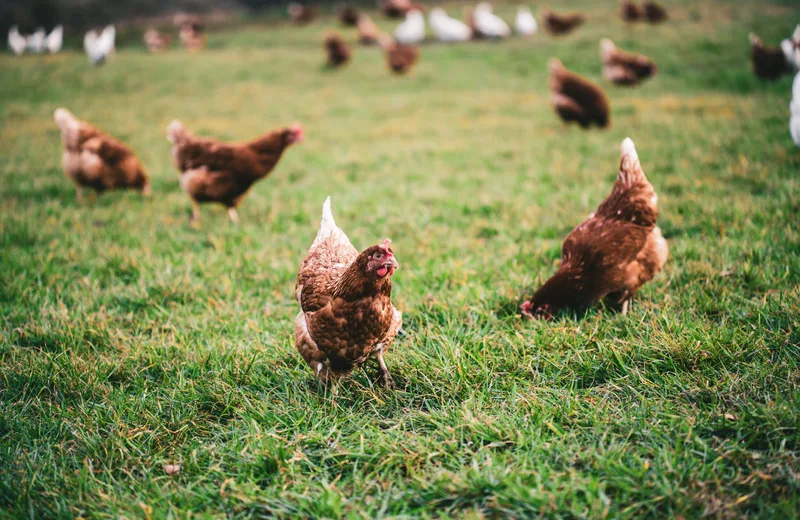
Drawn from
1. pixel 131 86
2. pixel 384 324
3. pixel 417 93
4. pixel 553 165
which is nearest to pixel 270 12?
pixel 131 86

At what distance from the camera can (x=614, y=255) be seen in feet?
9.57

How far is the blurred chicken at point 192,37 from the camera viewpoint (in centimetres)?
2047

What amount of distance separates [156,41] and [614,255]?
887 inches

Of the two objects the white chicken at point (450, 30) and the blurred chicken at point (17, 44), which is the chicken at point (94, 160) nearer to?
the white chicken at point (450, 30)

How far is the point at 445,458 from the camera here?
208 centimetres

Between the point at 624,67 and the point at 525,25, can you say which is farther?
the point at 525,25

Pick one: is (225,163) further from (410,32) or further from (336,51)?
(410,32)

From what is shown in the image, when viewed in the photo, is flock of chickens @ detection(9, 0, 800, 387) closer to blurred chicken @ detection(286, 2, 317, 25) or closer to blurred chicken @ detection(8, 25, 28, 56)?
blurred chicken @ detection(8, 25, 28, 56)

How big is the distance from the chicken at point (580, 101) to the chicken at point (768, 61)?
4020mm

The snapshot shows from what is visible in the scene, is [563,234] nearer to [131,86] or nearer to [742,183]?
[742,183]

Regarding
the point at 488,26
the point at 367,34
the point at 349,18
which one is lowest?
the point at 367,34

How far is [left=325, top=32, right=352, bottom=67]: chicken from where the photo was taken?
50.9ft

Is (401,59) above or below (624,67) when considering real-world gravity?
below

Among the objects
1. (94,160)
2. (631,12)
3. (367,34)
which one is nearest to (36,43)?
(367,34)
